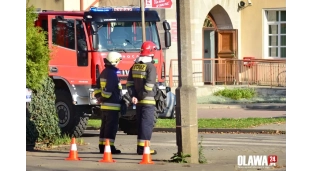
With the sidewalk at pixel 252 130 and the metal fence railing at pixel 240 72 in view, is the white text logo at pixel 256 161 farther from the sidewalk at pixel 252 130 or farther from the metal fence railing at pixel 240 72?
the metal fence railing at pixel 240 72

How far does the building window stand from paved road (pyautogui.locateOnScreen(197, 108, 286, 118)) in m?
6.62

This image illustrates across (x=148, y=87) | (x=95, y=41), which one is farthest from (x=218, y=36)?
(x=148, y=87)

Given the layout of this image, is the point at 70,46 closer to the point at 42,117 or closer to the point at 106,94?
the point at 42,117

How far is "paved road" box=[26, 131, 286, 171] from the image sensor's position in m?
12.5

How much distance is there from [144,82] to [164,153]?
164 cm

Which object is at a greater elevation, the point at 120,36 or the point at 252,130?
the point at 120,36

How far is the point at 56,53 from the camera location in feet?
59.8

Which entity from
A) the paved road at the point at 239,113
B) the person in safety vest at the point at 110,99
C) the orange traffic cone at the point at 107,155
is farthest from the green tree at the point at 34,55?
the paved road at the point at 239,113

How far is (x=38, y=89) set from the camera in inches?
585

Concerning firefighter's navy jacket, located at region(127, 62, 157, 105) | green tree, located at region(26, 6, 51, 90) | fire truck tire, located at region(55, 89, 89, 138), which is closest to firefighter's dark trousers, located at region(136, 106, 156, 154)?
firefighter's navy jacket, located at region(127, 62, 157, 105)

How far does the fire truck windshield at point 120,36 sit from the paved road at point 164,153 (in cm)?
207
